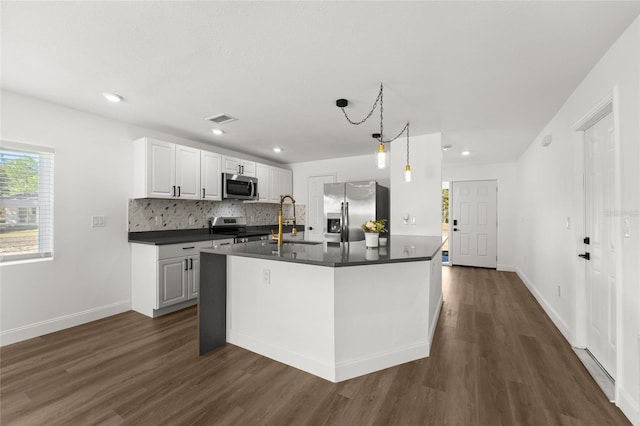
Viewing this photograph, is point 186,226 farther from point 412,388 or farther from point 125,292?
point 412,388

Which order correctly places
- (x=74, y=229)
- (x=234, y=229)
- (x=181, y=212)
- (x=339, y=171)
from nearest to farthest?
(x=74, y=229)
(x=181, y=212)
(x=234, y=229)
(x=339, y=171)

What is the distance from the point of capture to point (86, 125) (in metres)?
3.34

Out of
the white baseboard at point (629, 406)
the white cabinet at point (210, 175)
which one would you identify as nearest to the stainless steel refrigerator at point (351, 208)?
the white cabinet at point (210, 175)

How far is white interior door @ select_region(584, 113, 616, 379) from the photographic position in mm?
2178

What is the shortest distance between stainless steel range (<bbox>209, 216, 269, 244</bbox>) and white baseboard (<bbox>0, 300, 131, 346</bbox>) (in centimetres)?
158

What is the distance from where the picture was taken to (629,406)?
1.76 meters

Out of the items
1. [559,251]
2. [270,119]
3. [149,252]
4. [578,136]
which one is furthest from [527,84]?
[149,252]

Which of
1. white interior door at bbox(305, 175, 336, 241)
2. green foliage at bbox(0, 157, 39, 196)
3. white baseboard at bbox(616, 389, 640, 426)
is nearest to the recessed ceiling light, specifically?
green foliage at bbox(0, 157, 39, 196)

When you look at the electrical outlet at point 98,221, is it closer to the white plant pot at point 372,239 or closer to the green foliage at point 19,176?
the green foliage at point 19,176

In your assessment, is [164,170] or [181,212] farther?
[181,212]

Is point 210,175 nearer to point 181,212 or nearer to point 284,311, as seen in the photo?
point 181,212

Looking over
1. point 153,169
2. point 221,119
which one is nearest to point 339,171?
point 221,119

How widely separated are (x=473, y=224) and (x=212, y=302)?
6052mm

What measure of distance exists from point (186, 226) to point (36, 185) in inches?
68.6
